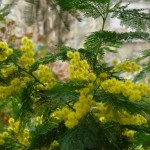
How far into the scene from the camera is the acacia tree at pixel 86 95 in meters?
1.15

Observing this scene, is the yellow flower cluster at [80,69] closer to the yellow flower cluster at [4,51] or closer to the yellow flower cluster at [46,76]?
the yellow flower cluster at [46,76]

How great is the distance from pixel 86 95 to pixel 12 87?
30 centimetres

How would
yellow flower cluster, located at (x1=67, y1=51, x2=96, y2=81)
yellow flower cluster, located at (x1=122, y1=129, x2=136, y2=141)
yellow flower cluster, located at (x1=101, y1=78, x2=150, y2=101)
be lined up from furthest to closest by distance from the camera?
yellow flower cluster, located at (x1=122, y1=129, x2=136, y2=141), yellow flower cluster, located at (x1=67, y1=51, x2=96, y2=81), yellow flower cluster, located at (x1=101, y1=78, x2=150, y2=101)

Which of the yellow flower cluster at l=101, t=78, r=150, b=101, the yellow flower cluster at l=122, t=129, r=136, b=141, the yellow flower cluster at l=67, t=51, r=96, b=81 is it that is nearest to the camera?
the yellow flower cluster at l=101, t=78, r=150, b=101

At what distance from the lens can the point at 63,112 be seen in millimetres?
1245

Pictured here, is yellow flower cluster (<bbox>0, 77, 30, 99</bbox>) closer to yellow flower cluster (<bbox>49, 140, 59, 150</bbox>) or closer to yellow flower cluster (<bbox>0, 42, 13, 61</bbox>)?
yellow flower cluster (<bbox>0, 42, 13, 61</bbox>)

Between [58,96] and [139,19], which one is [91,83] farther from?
[139,19]

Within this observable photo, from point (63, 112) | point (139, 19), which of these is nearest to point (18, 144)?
point (63, 112)

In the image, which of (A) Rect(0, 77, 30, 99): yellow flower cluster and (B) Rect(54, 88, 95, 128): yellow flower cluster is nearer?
(B) Rect(54, 88, 95, 128): yellow flower cluster

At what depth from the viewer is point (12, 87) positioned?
4.34ft

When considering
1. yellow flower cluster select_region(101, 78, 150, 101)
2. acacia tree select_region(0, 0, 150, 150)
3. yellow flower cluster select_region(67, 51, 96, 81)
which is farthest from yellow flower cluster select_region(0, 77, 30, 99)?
yellow flower cluster select_region(101, 78, 150, 101)

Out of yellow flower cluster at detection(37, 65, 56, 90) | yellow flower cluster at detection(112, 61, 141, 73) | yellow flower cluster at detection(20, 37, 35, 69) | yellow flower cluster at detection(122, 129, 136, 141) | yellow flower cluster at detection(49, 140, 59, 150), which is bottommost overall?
yellow flower cluster at detection(49, 140, 59, 150)

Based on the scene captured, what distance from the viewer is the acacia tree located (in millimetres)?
1149

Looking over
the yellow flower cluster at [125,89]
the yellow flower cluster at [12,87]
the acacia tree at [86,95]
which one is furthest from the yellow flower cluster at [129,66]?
the yellow flower cluster at [12,87]
